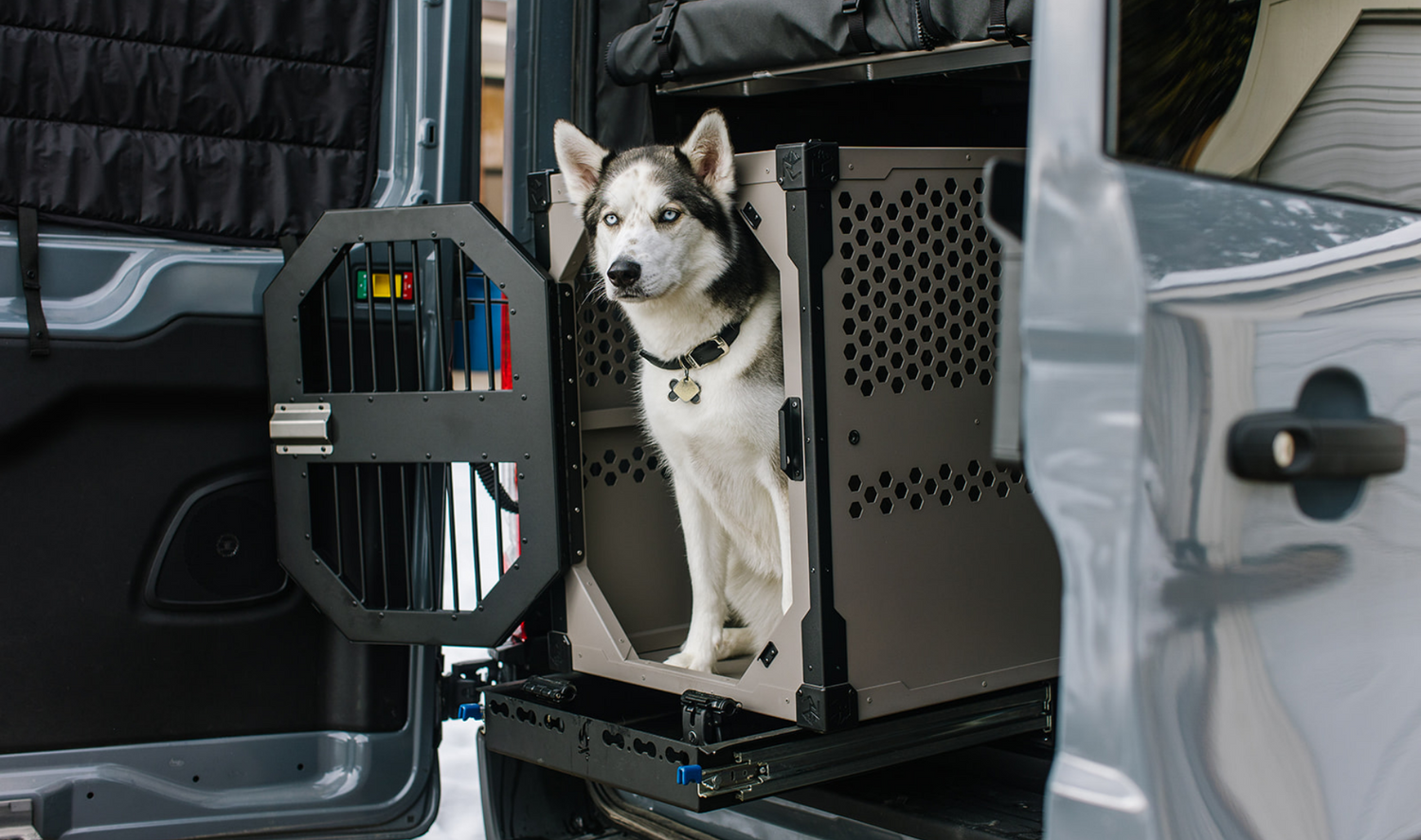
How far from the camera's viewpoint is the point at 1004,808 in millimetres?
2314

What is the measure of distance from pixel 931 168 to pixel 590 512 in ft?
3.40

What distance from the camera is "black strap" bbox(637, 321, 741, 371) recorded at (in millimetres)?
2529

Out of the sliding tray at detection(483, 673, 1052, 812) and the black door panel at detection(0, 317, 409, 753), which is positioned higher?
the black door panel at detection(0, 317, 409, 753)

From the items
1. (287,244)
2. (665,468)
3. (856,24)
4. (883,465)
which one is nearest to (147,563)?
(287,244)

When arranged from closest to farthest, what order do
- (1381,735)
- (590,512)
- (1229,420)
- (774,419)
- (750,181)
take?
(1229,420), (1381,735), (750,181), (774,419), (590,512)

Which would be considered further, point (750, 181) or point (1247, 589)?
point (750, 181)

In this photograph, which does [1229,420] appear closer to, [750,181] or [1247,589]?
[1247,589]

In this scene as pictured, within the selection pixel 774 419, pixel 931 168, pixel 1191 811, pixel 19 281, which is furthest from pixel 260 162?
pixel 1191 811

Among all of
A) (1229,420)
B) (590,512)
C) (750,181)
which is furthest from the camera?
(590,512)

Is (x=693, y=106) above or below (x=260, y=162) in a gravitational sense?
above

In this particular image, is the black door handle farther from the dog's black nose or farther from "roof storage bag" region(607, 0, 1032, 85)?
the dog's black nose

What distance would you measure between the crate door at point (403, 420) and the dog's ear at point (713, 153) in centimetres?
40

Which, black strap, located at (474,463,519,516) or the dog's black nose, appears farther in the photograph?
black strap, located at (474,463,519,516)

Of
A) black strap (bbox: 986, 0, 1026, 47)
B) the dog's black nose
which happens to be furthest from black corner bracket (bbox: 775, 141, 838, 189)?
the dog's black nose
